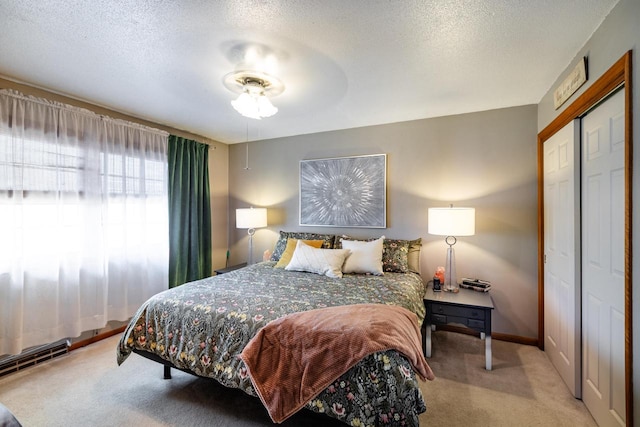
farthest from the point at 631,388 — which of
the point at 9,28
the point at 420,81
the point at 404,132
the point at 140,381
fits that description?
the point at 9,28

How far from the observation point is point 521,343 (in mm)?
2867

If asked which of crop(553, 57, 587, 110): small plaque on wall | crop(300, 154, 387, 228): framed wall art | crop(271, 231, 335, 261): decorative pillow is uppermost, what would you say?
crop(553, 57, 587, 110): small plaque on wall

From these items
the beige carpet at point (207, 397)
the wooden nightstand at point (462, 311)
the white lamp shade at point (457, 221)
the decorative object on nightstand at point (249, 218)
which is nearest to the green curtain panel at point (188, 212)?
the decorative object on nightstand at point (249, 218)

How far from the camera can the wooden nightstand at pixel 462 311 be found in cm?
239

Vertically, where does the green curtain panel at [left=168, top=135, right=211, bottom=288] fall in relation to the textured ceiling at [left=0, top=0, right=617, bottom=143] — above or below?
below

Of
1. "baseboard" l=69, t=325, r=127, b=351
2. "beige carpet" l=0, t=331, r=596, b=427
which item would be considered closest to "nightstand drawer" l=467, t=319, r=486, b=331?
"beige carpet" l=0, t=331, r=596, b=427

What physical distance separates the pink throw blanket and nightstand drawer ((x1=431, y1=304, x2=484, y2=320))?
3.28 ft

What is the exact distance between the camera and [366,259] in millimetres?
2906

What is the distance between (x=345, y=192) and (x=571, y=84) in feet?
7.59

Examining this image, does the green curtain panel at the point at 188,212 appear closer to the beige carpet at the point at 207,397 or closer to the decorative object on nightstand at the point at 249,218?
the decorative object on nightstand at the point at 249,218

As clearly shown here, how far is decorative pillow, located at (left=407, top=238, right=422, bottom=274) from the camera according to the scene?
315 cm

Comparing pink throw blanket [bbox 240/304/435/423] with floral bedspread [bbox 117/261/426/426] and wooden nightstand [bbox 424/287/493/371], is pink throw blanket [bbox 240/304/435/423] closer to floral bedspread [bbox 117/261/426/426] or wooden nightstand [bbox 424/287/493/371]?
floral bedspread [bbox 117/261/426/426]

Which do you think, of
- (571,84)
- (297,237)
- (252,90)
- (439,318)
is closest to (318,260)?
(297,237)

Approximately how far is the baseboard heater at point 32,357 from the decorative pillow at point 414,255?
3534 millimetres
